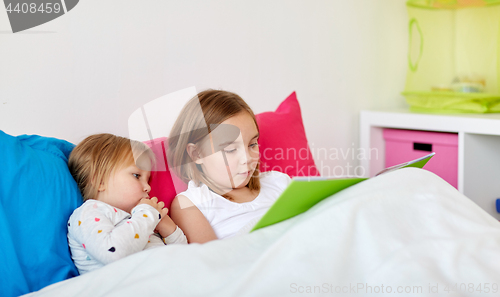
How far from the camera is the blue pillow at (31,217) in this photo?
65 centimetres

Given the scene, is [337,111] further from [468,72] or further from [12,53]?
[12,53]

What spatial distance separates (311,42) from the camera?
5.32ft

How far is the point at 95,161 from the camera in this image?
32.2 inches

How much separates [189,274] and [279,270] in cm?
12

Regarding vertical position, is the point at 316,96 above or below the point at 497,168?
above

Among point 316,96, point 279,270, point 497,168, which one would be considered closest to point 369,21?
point 316,96

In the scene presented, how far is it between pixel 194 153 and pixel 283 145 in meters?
0.29

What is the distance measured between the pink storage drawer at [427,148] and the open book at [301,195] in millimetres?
1051

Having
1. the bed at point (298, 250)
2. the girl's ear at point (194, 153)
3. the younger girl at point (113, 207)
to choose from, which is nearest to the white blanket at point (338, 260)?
the bed at point (298, 250)

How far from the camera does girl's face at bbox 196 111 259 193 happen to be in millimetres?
964

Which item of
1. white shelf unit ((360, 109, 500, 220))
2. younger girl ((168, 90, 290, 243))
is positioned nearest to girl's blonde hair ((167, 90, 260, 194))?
younger girl ((168, 90, 290, 243))

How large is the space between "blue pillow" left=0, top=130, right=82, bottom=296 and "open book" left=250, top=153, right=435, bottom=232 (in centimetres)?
35

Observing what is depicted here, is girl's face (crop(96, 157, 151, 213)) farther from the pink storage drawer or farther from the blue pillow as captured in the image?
the pink storage drawer

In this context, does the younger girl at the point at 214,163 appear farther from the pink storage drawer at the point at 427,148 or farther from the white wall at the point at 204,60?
the pink storage drawer at the point at 427,148
